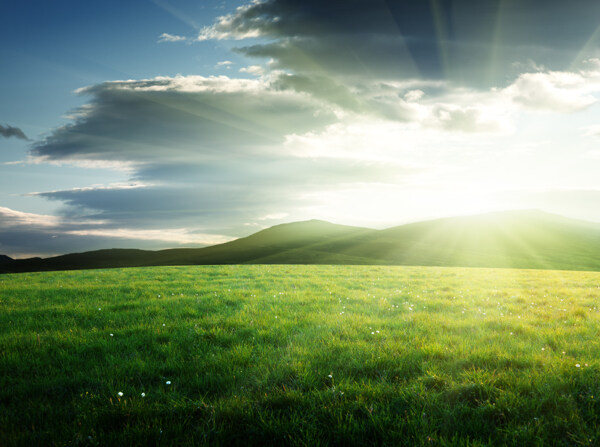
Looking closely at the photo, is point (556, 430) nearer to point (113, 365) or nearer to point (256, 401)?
point (256, 401)

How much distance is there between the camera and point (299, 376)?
5.39 metres

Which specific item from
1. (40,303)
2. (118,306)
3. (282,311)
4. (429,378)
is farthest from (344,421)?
(40,303)

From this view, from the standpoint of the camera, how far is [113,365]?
19.7 feet

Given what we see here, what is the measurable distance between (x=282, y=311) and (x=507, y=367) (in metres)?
5.86

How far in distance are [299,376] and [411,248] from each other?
99796mm

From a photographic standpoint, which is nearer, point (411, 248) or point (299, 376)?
point (299, 376)

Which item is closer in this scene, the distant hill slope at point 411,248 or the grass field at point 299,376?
the grass field at point 299,376

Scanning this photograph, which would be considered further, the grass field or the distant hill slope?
the distant hill slope

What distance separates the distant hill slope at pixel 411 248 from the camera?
87.2 meters

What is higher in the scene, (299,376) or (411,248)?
(299,376)

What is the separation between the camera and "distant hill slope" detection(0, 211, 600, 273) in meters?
87.2

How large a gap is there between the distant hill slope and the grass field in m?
69.4

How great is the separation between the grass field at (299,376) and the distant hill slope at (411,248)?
228 ft

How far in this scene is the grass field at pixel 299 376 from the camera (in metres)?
4.11
